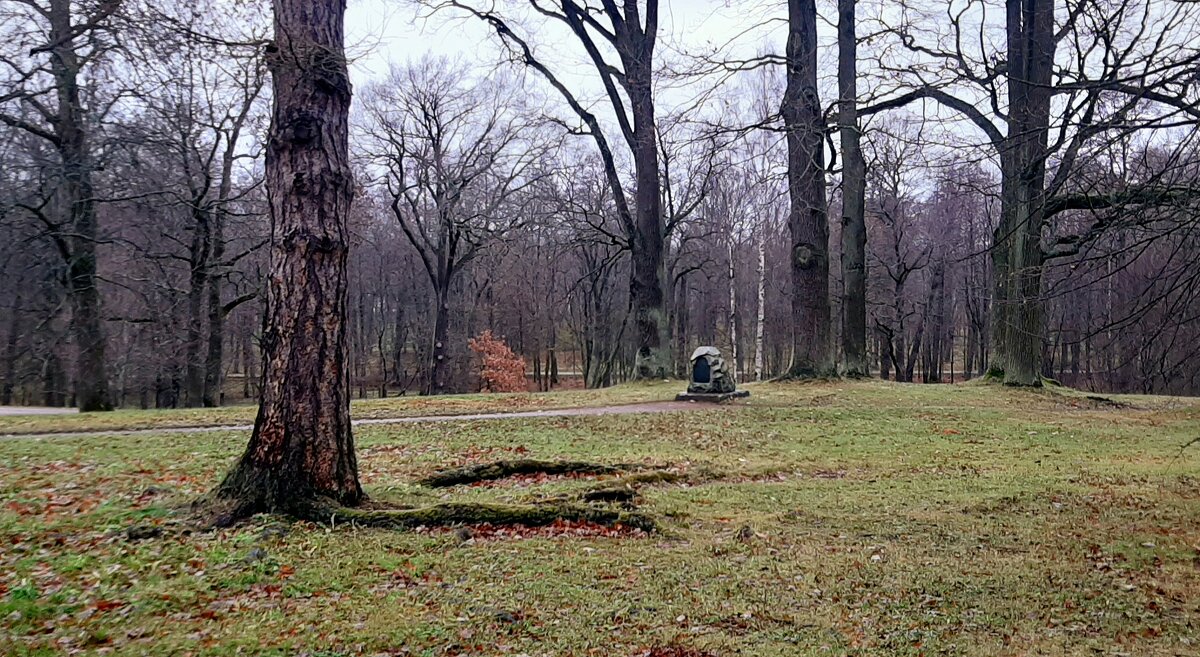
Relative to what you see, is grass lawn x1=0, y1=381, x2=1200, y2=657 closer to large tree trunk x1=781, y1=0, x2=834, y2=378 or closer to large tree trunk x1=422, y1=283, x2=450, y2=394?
large tree trunk x1=781, y1=0, x2=834, y2=378

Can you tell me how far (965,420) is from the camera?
13.9 m

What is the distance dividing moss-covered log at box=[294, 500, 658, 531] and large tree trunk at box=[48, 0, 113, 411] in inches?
546

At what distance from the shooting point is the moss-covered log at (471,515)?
20.0ft

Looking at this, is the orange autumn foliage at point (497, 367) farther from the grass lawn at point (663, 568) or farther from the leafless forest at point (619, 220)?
the grass lawn at point (663, 568)

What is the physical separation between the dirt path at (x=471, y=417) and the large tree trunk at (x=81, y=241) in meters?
5.85

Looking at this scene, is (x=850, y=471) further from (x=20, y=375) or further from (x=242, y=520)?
(x=20, y=375)

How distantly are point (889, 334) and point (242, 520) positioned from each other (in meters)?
32.9

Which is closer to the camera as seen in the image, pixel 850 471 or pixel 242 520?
pixel 242 520

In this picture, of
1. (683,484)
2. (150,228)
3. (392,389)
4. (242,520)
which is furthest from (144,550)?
(392,389)

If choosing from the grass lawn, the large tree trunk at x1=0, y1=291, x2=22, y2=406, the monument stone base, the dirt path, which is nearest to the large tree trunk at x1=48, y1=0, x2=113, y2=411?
the dirt path

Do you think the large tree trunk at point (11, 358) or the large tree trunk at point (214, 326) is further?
the large tree trunk at point (11, 358)

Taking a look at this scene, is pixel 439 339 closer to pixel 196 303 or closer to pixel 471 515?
pixel 196 303

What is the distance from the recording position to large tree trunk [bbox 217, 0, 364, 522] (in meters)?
6.22

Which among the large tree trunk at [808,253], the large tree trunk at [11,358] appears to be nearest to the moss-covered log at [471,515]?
the large tree trunk at [808,253]
